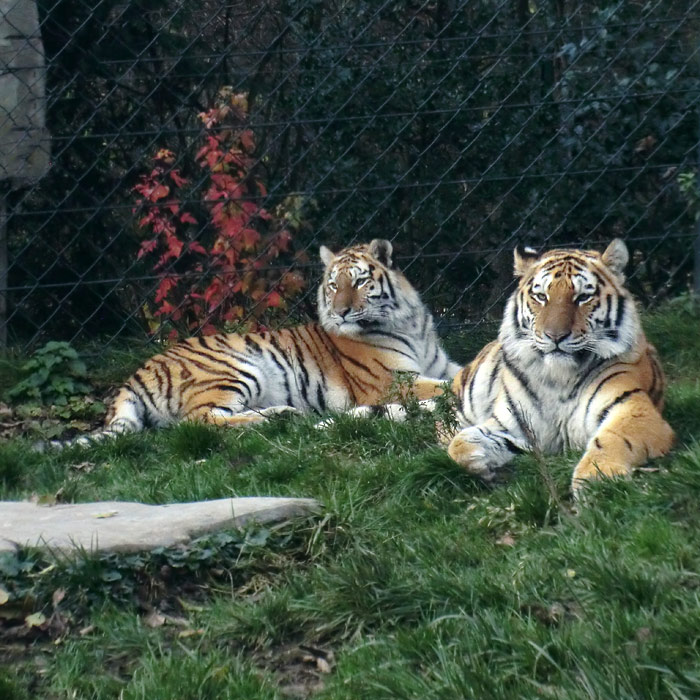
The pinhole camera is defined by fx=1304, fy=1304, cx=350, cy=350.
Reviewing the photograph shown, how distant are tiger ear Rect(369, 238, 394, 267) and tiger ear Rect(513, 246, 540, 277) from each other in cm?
183

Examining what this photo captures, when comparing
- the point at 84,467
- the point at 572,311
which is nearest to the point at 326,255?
the point at 84,467

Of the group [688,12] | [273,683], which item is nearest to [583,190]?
[688,12]

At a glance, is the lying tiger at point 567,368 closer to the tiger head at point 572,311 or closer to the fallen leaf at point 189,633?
the tiger head at point 572,311

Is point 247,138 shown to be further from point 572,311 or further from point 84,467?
point 572,311

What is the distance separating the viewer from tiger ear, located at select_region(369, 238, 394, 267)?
24.3 ft

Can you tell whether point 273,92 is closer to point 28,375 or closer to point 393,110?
point 393,110

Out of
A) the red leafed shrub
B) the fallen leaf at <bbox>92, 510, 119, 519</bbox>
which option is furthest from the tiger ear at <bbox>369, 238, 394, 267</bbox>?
the fallen leaf at <bbox>92, 510, 119, 519</bbox>

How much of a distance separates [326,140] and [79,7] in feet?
5.42

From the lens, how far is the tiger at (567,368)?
5.01 metres

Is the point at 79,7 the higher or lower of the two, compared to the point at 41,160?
higher

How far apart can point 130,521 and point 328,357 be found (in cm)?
324

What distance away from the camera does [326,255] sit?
7418mm

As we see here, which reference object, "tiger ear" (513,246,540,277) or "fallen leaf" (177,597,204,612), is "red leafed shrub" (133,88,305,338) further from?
"fallen leaf" (177,597,204,612)

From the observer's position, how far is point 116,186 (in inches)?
290
